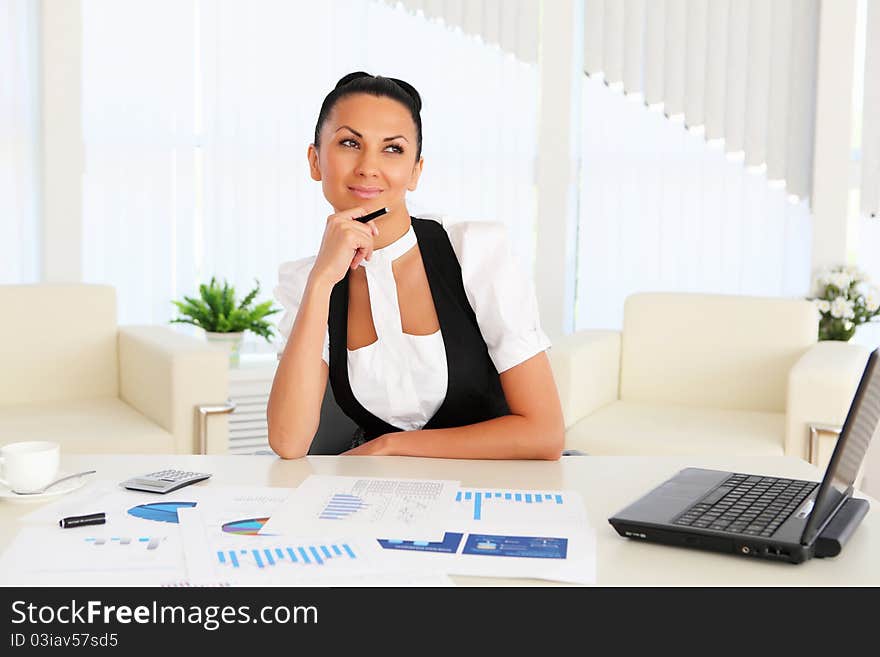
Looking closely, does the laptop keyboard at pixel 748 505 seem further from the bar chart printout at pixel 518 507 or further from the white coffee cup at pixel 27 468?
the white coffee cup at pixel 27 468

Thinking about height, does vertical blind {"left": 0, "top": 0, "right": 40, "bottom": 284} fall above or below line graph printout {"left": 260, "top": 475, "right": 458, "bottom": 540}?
above

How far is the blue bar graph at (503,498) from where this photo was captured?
1.34 metres

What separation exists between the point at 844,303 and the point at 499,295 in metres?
2.75

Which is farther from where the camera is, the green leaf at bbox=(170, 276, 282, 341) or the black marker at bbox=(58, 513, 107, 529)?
the green leaf at bbox=(170, 276, 282, 341)

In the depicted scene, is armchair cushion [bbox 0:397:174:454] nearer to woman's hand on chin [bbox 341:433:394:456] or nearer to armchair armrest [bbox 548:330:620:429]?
armchair armrest [bbox 548:330:620:429]

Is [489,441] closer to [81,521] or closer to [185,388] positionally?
[81,521]

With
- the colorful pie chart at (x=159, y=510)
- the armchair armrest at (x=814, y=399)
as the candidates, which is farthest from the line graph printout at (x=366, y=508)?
the armchair armrest at (x=814, y=399)

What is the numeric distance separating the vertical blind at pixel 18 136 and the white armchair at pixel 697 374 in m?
2.34

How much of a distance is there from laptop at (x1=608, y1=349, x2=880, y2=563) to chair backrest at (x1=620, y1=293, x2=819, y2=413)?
2285 mm

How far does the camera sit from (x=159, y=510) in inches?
50.4

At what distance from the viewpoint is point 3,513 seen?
1295mm

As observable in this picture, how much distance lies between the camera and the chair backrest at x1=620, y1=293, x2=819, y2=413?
3.55 m

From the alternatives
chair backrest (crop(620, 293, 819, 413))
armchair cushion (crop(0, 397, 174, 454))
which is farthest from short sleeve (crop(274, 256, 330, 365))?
chair backrest (crop(620, 293, 819, 413))
